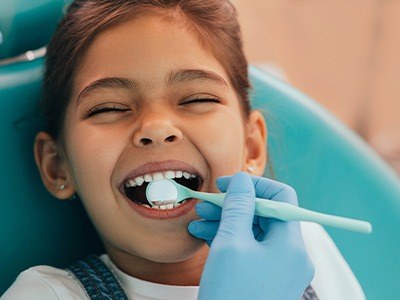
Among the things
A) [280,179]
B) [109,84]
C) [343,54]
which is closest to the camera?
[109,84]

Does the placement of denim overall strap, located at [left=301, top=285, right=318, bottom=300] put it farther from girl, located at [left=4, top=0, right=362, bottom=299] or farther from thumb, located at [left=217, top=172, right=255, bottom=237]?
thumb, located at [left=217, top=172, right=255, bottom=237]

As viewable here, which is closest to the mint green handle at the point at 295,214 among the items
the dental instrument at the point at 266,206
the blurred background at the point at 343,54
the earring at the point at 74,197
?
the dental instrument at the point at 266,206

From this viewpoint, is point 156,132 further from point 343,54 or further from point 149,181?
point 343,54

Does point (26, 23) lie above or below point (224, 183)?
above

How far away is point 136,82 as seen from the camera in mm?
1117

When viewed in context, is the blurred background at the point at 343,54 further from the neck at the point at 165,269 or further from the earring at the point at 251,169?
the neck at the point at 165,269

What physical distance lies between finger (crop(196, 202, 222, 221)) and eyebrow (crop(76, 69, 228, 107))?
194 millimetres

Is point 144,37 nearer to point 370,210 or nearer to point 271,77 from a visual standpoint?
point 271,77

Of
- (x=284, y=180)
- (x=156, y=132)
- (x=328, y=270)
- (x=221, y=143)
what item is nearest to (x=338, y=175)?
(x=284, y=180)

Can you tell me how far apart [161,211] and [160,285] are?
0.14 m

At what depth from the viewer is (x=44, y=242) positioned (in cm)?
126

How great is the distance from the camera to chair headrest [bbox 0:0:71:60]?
1.27 meters

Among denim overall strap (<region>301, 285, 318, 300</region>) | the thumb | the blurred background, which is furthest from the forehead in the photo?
the blurred background

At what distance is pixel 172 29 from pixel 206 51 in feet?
0.19
